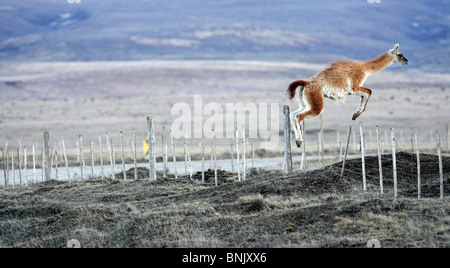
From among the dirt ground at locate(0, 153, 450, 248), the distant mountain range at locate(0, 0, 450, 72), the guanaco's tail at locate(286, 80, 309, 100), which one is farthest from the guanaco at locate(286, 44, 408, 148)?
the distant mountain range at locate(0, 0, 450, 72)

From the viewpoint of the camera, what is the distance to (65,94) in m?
99.8

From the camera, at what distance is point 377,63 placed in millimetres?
13828

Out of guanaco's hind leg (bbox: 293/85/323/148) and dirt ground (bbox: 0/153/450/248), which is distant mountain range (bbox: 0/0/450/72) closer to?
dirt ground (bbox: 0/153/450/248)

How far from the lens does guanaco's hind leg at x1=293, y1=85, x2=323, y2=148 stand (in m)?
13.5

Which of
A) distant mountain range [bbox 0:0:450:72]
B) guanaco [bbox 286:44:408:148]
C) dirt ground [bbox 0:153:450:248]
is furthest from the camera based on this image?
distant mountain range [bbox 0:0:450:72]

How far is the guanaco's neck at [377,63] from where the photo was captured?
13742mm

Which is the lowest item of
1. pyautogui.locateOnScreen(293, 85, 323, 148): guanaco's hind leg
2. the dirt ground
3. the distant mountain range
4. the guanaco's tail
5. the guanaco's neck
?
the dirt ground

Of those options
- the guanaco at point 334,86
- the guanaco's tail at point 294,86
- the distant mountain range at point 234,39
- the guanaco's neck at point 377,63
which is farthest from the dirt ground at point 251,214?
the distant mountain range at point 234,39

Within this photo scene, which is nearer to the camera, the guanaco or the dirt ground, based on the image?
the dirt ground

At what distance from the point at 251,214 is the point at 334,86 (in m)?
2.99

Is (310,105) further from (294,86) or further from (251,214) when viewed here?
(251,214)

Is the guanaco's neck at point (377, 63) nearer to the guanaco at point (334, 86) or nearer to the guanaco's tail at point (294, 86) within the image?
the guanaco at point (334, 86)

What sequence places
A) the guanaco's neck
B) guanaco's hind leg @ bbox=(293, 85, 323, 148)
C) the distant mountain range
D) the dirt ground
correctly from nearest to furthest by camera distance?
the dirt ground, guanaco's hind leg @ bbox=(293, 85, 323, 148), the guanaco's neck, the distant mountain range
